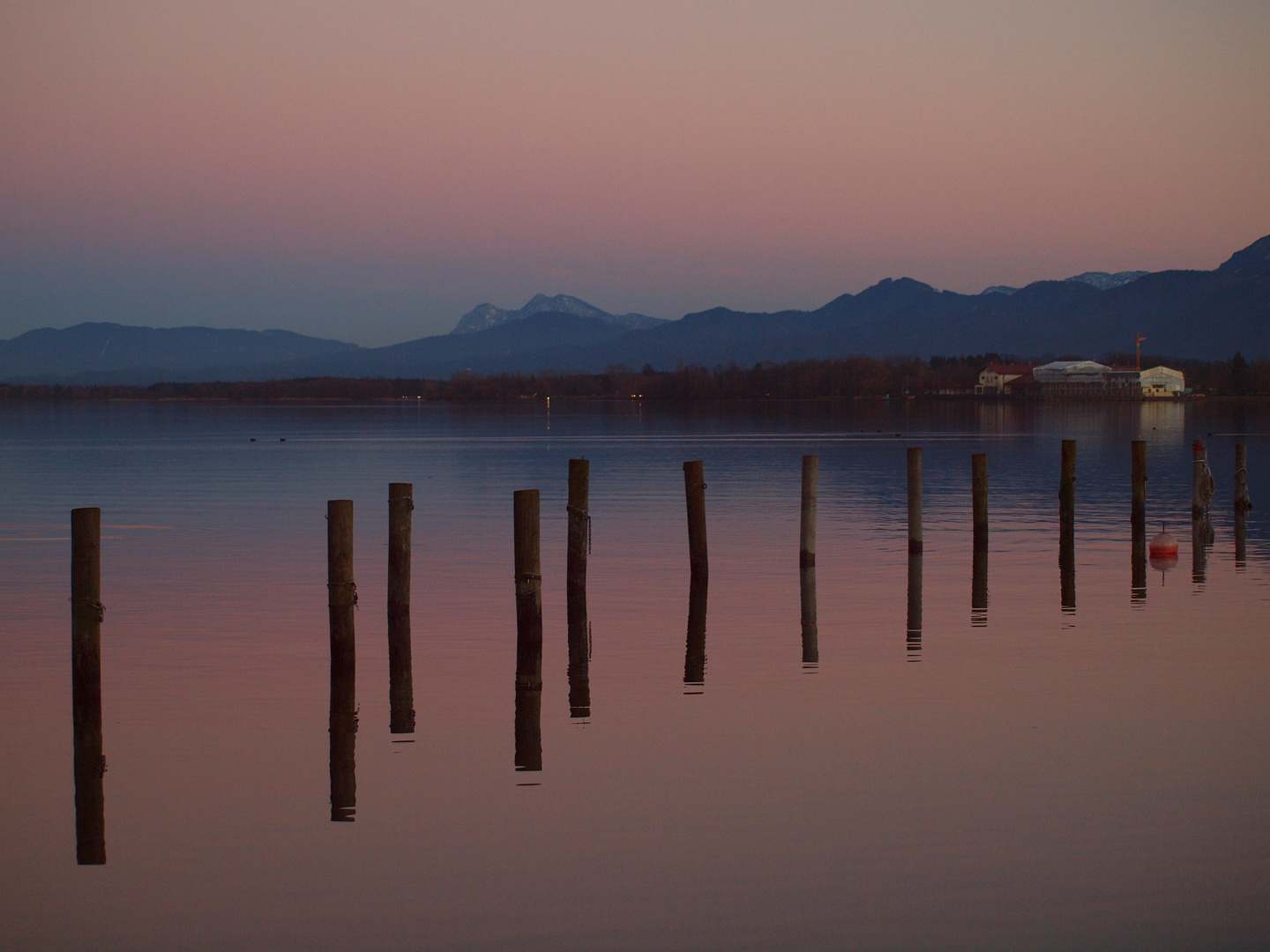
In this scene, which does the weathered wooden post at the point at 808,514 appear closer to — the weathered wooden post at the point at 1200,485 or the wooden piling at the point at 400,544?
the wooden piling at the point at 400,544

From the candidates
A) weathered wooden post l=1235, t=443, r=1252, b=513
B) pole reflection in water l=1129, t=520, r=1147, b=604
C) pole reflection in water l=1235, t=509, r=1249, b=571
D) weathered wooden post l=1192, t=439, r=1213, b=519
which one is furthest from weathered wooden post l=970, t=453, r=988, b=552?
weathered wooden post l=1235, t=443, r=1252, b=513

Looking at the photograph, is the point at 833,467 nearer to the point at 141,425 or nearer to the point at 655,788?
the point at 655,788

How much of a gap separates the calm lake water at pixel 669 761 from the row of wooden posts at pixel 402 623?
0.17m

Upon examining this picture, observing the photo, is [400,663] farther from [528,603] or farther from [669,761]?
[669,761]

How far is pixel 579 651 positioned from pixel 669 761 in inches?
202

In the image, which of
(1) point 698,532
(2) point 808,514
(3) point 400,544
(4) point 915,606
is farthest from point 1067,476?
(3) point 400,544

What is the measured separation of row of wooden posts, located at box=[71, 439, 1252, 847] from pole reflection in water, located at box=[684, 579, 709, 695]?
2cm

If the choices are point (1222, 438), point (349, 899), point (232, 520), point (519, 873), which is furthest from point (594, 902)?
point (1222, 438)

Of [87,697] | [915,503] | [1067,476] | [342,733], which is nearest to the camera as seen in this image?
[87,697]

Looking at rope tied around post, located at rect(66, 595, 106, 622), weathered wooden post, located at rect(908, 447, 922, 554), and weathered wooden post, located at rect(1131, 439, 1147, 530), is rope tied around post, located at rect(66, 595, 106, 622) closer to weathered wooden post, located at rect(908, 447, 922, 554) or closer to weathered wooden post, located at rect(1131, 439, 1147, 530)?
weathered wooden post, located at rect(908, 447, 922, 554)

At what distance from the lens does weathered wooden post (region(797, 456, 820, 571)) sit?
25.1m

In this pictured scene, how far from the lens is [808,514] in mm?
25922

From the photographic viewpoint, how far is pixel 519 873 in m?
10.9

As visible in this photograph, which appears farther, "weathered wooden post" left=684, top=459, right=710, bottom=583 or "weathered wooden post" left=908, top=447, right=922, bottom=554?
"weathered wooden post" left=908, top=447, right=922, bottom=554
